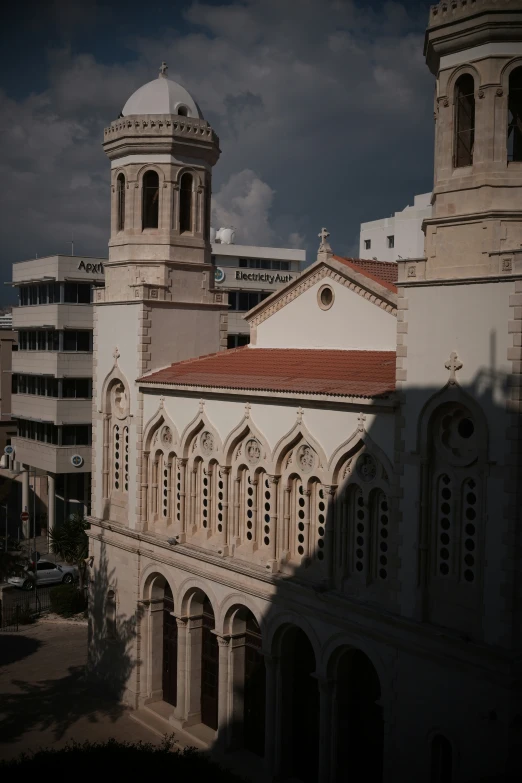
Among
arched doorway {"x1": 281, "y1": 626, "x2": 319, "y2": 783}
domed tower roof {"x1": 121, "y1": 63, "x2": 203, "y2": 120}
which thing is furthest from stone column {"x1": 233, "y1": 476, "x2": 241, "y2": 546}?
domed tower roof {"x1": 121, "y1": 63, "x2": 203, "y2": 120}

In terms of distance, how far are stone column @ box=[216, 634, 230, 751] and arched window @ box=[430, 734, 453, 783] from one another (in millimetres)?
7897

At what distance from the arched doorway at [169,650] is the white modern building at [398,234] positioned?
146ft

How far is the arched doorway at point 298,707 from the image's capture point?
73.5 ft

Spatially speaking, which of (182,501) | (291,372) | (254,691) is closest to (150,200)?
(291,372)

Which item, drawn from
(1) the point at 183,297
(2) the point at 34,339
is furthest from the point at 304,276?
(2) the point at 34,339

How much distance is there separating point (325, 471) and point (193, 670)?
940 cm

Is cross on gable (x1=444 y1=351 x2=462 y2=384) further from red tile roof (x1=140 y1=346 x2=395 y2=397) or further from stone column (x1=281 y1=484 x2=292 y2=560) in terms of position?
stone column (x1=281 y1=484 x2=292 y2=560)

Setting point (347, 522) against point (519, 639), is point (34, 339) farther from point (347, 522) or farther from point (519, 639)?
point (519, 639)

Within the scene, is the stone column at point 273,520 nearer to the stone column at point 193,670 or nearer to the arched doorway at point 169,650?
the stone column at point 193,670

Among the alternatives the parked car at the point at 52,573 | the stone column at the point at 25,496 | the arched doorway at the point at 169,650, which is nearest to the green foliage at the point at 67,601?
the parked car at the point at 52,573

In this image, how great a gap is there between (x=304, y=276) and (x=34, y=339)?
93.5 feet

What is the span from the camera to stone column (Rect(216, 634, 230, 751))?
24391 mm

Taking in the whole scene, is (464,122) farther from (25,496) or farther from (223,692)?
(25,496)

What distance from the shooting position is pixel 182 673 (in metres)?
26.2
